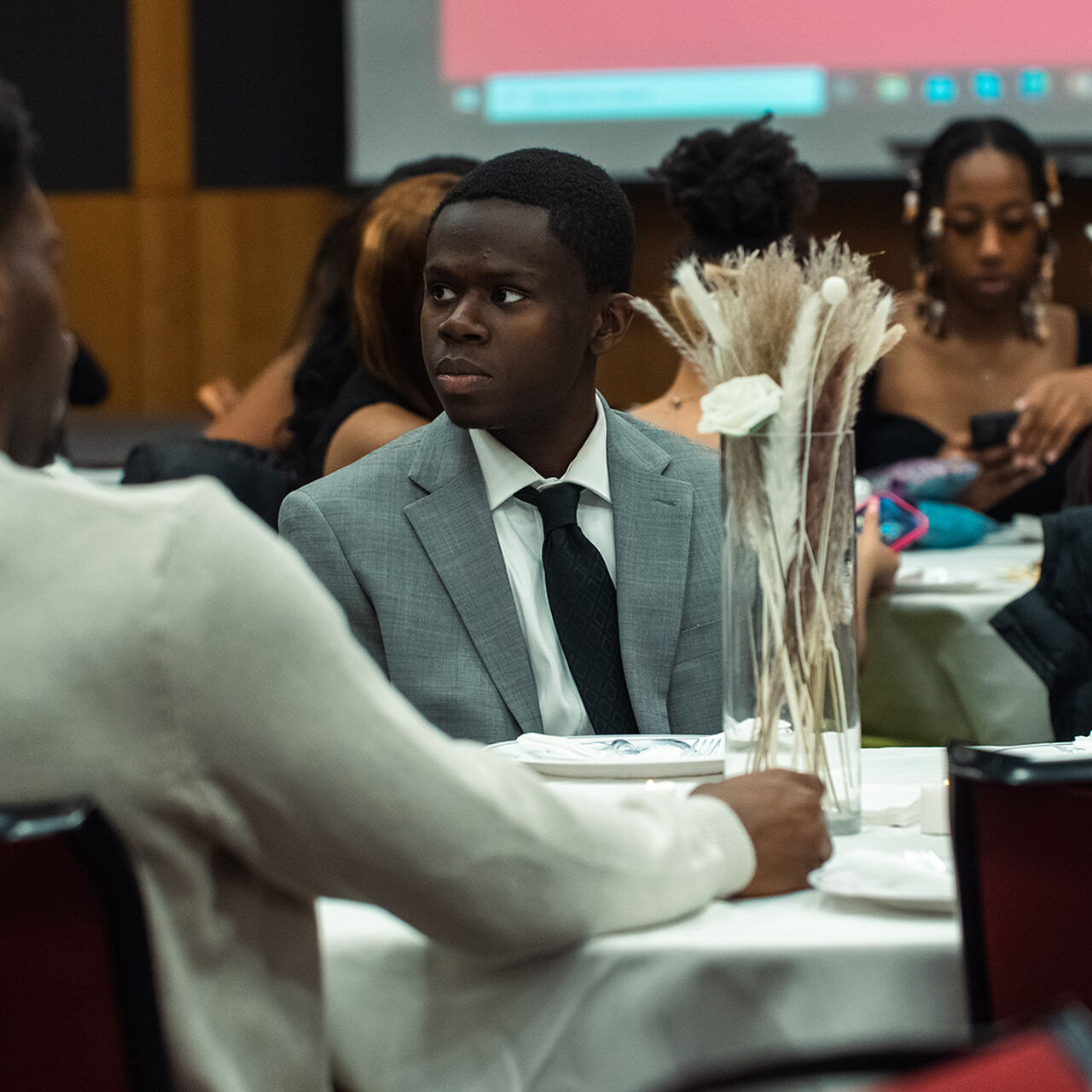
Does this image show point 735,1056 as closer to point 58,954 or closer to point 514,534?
point 58,954

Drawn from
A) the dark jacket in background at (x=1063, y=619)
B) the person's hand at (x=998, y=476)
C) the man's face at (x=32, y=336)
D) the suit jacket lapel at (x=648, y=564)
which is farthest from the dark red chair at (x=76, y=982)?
the person's hand at (x=998, y=476)

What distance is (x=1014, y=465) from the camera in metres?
3.72

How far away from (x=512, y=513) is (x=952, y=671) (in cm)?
129

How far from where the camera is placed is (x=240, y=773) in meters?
0.93

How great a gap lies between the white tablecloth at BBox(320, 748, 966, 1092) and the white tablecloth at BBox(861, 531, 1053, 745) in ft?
5.76

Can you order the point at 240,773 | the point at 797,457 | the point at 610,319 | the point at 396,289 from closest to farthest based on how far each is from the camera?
1. the point at 240,773
2. the point at 797,457
3. the point at 610,319
4. the point at 396,289

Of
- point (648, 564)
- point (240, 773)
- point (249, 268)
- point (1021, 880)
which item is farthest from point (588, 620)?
point (249, 268)

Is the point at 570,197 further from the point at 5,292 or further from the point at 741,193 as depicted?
the point at 741,193

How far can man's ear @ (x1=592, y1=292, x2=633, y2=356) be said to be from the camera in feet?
6.52

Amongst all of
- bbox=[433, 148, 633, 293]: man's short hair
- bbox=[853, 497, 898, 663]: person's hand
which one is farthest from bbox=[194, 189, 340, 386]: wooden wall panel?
bbox=[433, 148, 633, 293]: man's short hair

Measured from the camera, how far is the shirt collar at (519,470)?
1903 mm

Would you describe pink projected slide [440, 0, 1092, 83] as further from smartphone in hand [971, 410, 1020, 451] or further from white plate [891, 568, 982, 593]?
white plate [891, 568, 982, 593]

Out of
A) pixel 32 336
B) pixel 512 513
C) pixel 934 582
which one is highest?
pixel 32 336

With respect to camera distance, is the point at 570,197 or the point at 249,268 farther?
the point at 249,268
